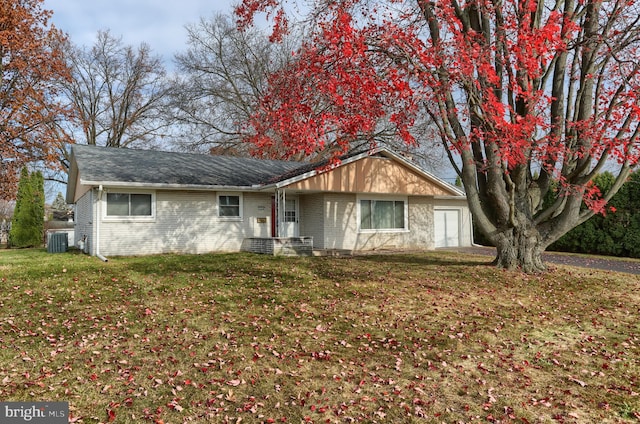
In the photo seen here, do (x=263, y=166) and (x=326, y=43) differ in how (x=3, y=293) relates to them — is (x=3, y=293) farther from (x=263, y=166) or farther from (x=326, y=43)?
(x=263, y=166)

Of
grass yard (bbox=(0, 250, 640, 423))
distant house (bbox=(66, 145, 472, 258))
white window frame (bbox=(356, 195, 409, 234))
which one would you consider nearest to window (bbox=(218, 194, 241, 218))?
distant house (bbox=(66, 145, 472, 258))

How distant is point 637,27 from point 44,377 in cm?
1311

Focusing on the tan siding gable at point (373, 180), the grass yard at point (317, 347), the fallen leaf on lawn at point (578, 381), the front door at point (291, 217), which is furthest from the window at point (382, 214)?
the fallen leaf on lawn at point (578, 381)

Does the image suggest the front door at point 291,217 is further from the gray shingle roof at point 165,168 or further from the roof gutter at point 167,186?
the roof gutter at point 167,186

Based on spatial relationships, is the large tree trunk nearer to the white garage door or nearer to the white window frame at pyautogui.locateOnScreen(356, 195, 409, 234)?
the white window frame at pyautogui.locateOnScreen(356, 195, 409, 234)

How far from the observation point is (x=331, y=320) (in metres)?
6.95

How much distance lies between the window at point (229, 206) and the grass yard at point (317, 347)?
20.5ft

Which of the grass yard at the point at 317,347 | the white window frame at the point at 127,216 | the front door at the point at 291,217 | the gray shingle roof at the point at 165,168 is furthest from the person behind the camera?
the front door at the point at 291,217

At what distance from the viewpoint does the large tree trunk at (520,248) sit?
36.8 feet

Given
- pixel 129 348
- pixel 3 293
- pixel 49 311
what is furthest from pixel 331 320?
pixel 3 293

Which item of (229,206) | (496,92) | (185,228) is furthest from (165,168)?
(496,92)

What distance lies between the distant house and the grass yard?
452 centimetres

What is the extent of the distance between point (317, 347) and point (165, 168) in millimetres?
12640

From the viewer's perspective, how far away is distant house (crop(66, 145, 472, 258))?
14398 mm
